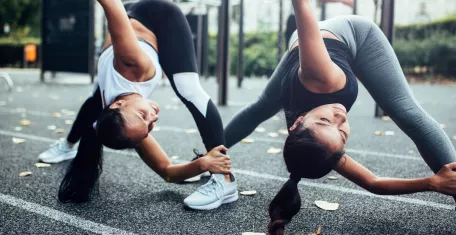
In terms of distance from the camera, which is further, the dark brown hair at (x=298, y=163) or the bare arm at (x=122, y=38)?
the bare arm at (x=122, y=38)

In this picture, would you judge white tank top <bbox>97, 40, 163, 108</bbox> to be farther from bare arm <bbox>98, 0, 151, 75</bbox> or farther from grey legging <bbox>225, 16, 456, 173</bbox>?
grey legging <bbox>225, 16, 456, 173</bbox>

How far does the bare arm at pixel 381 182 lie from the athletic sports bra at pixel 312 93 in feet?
0.90

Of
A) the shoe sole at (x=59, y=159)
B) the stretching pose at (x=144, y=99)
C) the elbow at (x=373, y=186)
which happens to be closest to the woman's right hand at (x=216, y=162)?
the stretching pose at (x=144, y=99)

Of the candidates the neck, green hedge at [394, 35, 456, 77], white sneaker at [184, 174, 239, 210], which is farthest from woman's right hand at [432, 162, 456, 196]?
green hedge at [394, 35, 456, 77]

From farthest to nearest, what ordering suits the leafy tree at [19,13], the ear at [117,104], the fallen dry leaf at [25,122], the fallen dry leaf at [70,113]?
1. the leafy tree at [19,13]
2. the fallen dry leaf at [70,113]
3. the fallen dry leaf at [25,122]
4. the ear at [117,104]

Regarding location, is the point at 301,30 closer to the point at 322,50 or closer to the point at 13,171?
the point at 322,50

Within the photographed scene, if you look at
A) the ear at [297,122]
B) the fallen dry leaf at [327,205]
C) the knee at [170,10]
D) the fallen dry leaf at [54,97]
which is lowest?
the fallen dry leaf at [54,97]

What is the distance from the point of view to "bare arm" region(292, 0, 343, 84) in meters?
1.89

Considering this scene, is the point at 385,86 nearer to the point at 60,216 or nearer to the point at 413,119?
the point at 413,119

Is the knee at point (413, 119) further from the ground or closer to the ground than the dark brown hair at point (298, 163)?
further from the ground

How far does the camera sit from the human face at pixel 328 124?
6.17ft

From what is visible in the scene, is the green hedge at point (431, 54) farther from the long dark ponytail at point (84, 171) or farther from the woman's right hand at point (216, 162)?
the long dark ponytail at point (84, 171)

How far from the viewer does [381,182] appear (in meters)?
2.16

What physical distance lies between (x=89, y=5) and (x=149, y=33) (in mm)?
9313
